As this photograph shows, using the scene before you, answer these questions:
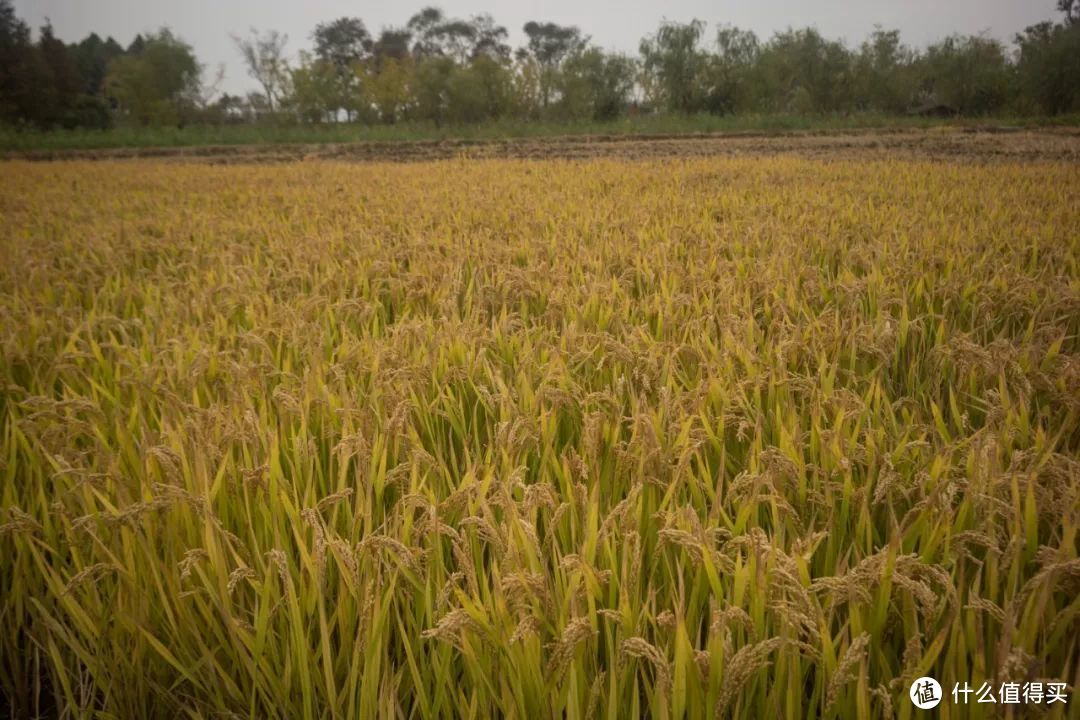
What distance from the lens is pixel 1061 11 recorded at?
Answer: 1527 inches

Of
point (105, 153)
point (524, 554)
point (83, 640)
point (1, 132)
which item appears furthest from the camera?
point (1, 132)

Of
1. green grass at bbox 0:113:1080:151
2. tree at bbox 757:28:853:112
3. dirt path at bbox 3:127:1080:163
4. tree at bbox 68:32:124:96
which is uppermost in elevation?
tree at bbox 68:32:124:96

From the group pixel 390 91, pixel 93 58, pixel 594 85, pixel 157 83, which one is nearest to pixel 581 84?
pixel 594 85

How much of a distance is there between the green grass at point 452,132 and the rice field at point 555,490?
2517 centimetres

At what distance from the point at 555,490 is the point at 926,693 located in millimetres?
873

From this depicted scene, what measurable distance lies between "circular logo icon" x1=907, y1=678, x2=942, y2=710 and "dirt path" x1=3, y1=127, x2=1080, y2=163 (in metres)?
12.1

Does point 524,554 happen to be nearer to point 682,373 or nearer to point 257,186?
point 682,373

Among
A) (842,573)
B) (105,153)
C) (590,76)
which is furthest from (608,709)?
(590,76)

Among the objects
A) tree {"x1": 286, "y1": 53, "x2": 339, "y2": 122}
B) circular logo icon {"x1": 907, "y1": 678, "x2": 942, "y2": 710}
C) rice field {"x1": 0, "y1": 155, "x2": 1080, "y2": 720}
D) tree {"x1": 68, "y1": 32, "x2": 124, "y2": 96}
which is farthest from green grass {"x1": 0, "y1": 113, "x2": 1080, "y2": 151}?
tree {"x1": 68, "y1": 32, "x2": 124, "y2": 96}

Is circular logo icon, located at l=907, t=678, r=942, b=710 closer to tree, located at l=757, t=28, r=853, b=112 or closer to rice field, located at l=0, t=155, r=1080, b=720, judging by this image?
rice field, located at l=0, t=155, r=1080, b=720

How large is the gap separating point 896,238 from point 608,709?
4.00 meters

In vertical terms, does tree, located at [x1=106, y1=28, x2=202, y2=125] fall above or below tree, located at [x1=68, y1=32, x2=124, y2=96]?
below

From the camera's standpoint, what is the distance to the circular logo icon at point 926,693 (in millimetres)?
912

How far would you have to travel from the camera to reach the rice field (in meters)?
1.01
